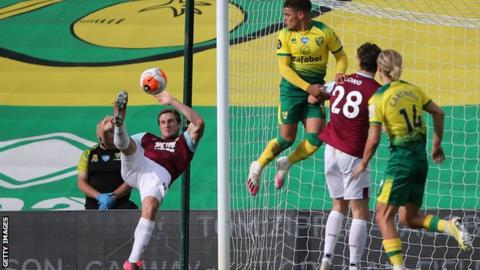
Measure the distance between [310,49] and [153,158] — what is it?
5.43 ft

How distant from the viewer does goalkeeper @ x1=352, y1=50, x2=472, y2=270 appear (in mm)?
7895

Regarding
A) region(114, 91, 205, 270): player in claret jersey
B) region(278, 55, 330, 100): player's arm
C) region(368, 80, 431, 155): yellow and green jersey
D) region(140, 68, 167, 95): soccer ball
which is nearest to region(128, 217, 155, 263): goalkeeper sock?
region(114, 91, 205, 270): player in claret jersey

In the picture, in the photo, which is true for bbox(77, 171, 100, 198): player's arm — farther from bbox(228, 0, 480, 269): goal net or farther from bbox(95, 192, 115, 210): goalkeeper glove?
bbox(228, 0, 480, 269): goal net

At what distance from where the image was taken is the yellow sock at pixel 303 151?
30.7 feet

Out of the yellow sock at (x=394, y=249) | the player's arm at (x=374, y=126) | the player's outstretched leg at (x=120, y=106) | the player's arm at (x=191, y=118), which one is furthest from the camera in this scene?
the player's arm at (x=191, y=118)

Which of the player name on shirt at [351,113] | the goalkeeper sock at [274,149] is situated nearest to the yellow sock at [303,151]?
the goalkeeper sock at [274,149]

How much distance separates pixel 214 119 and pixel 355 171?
5.56 m

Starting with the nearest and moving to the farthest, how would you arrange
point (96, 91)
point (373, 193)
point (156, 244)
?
point (156, 244), point (373, 193), point (96, 91)

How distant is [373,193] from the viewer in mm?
12758

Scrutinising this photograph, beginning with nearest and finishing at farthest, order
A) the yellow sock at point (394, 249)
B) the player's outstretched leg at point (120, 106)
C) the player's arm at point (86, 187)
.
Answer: the yellow sock at point (394, 249) < the player's outstretched leg at point (120, 106) < the player's arm at point (86, 187)

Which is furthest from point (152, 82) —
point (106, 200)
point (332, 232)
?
point (106, 200)

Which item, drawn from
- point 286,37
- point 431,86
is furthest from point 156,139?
point 431,86

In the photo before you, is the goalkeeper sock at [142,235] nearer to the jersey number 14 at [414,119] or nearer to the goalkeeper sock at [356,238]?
the goalkeeper sock at [356,238]

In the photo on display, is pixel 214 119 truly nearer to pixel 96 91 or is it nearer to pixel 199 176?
pixel 199 176
